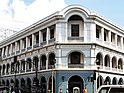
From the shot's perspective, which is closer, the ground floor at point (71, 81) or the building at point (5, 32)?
the ground floor at point (71, 81)

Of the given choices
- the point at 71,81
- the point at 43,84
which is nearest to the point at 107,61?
the point at 71,81

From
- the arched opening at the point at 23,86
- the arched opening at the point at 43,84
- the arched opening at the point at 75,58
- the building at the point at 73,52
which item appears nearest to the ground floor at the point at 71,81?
the building at the point at 73,52

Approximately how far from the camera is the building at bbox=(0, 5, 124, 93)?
38812mm

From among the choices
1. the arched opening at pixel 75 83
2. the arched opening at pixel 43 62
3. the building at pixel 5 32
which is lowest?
the arched opening at pixel 75 83

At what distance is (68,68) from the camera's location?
128 ft

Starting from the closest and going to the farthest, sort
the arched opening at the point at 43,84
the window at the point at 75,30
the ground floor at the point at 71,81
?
1. the ground floor at the point at 71,81
2. the window at the point at 75,30
3. the arched opening at the point at 43,84

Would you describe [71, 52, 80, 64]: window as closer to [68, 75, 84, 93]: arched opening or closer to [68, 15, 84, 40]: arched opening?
[68, 75, 84, 93]: arched opening

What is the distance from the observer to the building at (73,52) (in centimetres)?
3881

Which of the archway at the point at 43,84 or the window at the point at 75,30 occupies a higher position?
the window at the point at 75,30

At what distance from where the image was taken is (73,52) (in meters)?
39.6

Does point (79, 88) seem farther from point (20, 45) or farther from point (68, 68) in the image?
point (20, 45)

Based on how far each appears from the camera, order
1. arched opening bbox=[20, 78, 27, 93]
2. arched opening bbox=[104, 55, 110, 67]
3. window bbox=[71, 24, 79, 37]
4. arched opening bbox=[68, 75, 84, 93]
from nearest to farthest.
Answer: arched opening bbox=[68, 75, 84, 93]
window bbox=[71, 24, 79, 37]
arched opening bbox=[104, 55, 110, 67]
arched opening bbox=[20, 78, 27, 93]

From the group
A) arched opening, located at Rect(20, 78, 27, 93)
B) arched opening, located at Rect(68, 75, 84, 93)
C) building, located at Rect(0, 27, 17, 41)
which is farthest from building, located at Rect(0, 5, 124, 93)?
building, located at Rect(0, 27, 17, 41)

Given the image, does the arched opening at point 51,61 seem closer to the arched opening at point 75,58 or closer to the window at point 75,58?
→ the arched opening at point 75,58
